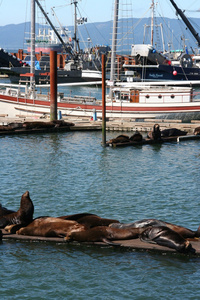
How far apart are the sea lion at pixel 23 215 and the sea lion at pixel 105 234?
4.81ft

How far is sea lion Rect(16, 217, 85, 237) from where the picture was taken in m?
13.8

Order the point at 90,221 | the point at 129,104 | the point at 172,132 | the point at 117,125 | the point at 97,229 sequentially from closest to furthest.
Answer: the point at 97,229 → the point at 90,221 → the point at 172,132 → the point at 117,125 → the point at 129,104

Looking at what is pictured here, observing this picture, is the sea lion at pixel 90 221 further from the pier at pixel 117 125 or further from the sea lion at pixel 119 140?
the pier at pixel 117 125

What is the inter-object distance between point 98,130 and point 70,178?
1240 cm

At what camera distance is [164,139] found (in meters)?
31.2

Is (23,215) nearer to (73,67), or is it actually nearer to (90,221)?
(90,221)

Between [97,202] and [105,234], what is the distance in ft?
17.9

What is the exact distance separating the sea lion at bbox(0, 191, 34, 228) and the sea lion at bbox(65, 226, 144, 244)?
147 centimetres

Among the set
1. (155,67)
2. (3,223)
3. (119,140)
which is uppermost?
(155,67)

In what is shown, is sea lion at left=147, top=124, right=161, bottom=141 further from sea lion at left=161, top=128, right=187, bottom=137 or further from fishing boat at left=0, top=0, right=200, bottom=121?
fishing boat at left=0, top=0, right=200, bottom=121

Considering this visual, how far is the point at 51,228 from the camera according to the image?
1398cm

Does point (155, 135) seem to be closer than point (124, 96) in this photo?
Yes

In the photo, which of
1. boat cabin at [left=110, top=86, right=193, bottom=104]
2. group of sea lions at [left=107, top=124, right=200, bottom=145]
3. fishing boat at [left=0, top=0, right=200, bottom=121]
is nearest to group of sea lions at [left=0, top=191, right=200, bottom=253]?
group of sea lions at [left=107, top=124, right=200, bottom=145]

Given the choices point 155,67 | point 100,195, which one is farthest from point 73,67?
point 100,195
